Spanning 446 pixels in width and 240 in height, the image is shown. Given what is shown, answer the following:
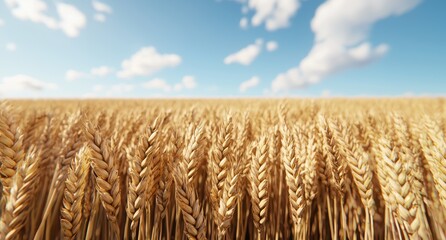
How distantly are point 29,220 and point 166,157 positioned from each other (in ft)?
3.29

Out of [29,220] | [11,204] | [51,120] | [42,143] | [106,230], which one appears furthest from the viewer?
[51,120]

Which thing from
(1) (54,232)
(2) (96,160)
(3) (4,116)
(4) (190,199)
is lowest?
(1) (54,232)

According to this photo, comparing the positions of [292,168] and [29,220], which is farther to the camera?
[29,220]

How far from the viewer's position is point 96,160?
0.76m

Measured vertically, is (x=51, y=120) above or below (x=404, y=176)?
above

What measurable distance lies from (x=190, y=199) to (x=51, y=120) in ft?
5.31

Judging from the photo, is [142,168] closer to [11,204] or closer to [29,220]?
[11,204]

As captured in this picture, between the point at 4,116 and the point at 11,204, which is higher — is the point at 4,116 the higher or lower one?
the higher one

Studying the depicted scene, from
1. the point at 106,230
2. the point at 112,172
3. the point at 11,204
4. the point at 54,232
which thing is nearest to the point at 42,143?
the point at 54,232

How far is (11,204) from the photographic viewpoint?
682 mm

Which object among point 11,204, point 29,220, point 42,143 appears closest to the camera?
point 11,204

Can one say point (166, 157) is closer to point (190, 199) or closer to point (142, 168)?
point (142, 168)

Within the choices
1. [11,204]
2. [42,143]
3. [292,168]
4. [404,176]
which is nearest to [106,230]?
[11,204]

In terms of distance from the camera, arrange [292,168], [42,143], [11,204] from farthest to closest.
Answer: [42,143] → [292,168] → [11,204]
